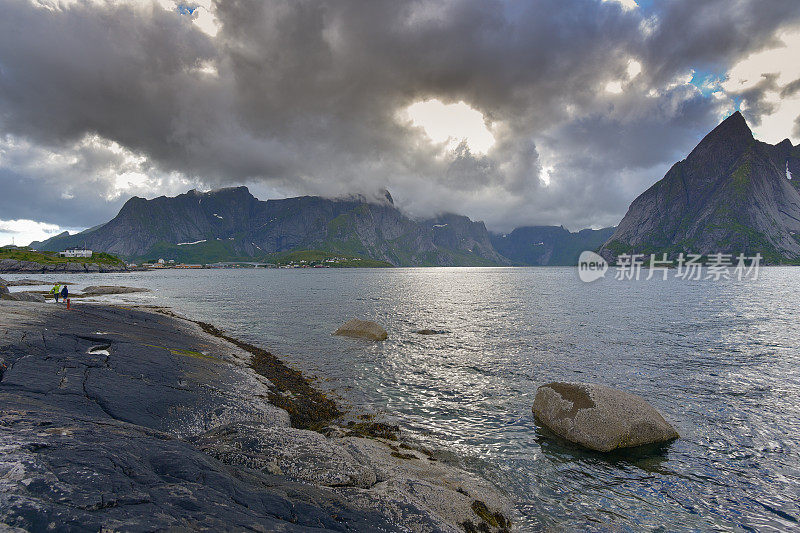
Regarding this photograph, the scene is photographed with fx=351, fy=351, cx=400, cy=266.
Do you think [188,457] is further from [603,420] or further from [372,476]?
[603,420]

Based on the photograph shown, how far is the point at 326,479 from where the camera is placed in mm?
9938

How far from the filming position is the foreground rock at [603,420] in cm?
1568

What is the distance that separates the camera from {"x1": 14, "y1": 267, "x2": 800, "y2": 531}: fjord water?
479 inches

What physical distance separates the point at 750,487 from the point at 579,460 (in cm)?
568

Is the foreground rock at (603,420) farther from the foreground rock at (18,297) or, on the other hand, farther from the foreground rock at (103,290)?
the foreground rock at (103,290)

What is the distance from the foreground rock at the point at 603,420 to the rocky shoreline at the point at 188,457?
598cm

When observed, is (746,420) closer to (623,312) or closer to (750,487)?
(750,487)

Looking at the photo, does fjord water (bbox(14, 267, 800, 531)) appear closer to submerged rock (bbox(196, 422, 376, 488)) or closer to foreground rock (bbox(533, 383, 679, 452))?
foreground rock (bbox(533, 383, 679, 452))

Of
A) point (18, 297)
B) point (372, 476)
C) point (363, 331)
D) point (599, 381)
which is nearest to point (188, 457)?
point (372, 476)

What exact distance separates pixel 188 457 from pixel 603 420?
16457 mm

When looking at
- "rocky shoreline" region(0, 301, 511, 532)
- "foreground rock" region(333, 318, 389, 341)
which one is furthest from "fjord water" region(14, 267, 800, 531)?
"rocky shoreline" region(0, 301, 511, 532)

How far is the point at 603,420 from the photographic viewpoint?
632 inches

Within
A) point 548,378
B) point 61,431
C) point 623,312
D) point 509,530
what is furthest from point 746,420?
point 623,312

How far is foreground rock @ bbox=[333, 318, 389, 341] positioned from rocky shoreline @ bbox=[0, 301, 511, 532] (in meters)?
17.0
